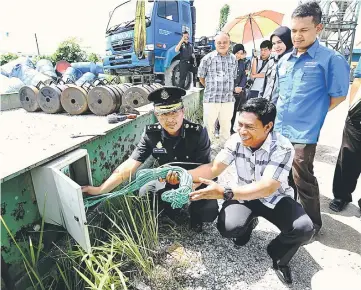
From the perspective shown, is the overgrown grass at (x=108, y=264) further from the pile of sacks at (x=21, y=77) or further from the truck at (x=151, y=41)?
the truck at (x=151, y=41)

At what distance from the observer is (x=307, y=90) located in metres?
2.00

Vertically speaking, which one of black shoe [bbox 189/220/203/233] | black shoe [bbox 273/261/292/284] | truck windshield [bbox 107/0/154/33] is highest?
truck windshield [bbox 107/0/154/33]

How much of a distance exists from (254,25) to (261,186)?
18.0ft

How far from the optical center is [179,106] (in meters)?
1.92

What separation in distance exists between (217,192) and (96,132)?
1116 mm

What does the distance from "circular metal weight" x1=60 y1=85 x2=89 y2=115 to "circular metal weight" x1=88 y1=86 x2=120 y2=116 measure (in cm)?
16

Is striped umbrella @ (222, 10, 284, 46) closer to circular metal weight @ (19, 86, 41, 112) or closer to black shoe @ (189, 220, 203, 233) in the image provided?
circular metal weight @ (19, 86, 41, 112)

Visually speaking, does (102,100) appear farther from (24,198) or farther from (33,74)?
(33,74)

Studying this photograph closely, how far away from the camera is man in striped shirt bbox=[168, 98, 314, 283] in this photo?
1660 mm

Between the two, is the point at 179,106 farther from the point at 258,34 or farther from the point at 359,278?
the point at 258,34

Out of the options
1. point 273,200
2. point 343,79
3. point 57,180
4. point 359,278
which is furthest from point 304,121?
point 57,180

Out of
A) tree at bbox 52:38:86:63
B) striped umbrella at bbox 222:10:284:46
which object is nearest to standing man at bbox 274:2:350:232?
striped umbrella at bbox 222:10:284:46

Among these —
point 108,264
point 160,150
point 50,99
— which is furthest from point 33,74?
point 108,264

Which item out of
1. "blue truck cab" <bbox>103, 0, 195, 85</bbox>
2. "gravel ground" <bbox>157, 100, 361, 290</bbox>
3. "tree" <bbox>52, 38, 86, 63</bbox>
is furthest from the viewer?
"tree" <bbox>52, 38, 86, 63</bbox>
